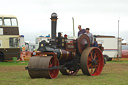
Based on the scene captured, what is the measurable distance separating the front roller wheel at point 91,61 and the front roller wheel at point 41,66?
118 centimetres

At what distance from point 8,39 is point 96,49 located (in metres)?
15.6

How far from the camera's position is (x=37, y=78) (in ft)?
34.2

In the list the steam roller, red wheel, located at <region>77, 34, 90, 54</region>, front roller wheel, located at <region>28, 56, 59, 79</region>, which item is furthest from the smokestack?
red wheel, located at <region>77, 34, 90, 54</region>

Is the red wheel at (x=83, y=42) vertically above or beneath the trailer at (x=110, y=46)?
above

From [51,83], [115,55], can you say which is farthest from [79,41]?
[115,55]

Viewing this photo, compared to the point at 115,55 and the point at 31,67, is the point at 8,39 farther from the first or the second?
the point at 31,67

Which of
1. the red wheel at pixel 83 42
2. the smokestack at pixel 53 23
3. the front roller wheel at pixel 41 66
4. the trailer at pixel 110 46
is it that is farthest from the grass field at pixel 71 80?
the trailer at pixel 110 46

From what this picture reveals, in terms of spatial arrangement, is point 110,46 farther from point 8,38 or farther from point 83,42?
point 83,42

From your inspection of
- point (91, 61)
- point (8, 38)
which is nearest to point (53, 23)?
point (91, 61)

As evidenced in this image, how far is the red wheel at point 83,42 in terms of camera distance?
38.8 ft

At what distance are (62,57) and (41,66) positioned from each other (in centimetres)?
120

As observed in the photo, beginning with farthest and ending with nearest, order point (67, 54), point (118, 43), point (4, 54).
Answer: point (118, 43) → point (4, 54) → point (67, 54)

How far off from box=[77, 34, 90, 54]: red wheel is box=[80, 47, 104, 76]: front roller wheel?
8.6 inches

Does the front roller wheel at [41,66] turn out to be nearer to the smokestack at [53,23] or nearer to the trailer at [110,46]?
the smokestack at [53,23]
